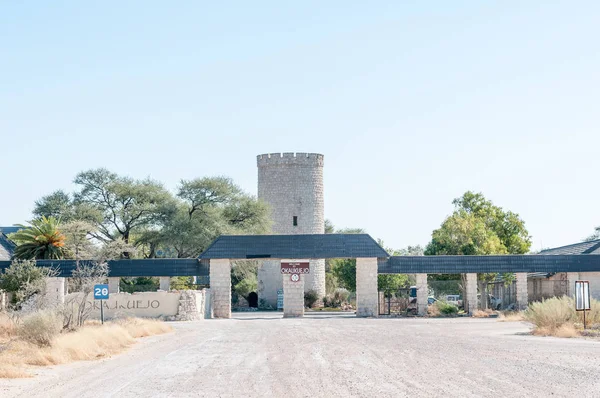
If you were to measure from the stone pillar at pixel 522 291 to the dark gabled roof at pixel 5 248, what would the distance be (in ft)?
109

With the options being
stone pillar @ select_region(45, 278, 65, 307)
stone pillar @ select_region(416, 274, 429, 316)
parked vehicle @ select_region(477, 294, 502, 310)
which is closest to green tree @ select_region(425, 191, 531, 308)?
parked vehicle @ select_region(477, 294, 502, 310)

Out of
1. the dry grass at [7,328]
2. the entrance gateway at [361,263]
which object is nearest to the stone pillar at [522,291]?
the entrance gateway at [361,263]

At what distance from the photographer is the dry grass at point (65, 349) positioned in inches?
781

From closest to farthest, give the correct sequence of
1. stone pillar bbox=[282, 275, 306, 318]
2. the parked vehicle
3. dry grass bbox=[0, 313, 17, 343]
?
dry grass bbox=[0, 313, 17, 343]
stone pillar bbox=[282, 275, 306, 318]
the parked vehicle

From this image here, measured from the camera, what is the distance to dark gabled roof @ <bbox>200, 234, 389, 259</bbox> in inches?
1850

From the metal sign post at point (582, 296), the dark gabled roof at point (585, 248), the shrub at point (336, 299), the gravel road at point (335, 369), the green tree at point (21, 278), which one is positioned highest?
the dark gabled roof at point (585, 248)

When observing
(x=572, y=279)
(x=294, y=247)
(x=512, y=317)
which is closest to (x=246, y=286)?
(x=294, y=247)

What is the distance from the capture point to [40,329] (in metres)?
23.8

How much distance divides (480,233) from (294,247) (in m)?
16.4

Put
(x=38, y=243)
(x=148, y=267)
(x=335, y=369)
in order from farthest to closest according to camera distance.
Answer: (x=38, y=243) < (x=148, y=267) < (x=335, y=369)

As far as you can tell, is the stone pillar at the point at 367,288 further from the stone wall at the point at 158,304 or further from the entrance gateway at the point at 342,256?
the stone wall at the point at 158,304

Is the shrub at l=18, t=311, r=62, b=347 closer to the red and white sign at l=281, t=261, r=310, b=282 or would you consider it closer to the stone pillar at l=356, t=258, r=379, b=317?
the red and white sign at l=281, t=261, r=310, b=282

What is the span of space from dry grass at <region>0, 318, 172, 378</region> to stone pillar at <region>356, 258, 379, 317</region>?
68.6ft

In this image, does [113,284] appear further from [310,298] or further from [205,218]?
[310,298]
